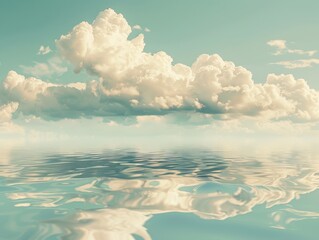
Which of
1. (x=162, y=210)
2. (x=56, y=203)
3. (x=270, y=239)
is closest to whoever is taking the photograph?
(x=270, y=239)

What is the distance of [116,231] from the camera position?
14406 mm

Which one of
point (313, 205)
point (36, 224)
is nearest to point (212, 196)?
point (313, 205)

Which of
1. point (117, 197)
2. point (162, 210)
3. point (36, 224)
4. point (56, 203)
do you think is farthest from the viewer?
point (117, 197)

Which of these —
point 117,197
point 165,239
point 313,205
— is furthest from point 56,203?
point 313,205

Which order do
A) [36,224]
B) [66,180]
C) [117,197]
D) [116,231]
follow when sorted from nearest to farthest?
[116,231], [36,224], [117,197], [66,180]

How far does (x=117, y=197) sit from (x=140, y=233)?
24.7ft

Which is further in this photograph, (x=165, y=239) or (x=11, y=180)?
(x=11, y=180)

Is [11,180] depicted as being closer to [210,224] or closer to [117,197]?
[117,197]

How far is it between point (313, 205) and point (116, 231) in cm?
1169

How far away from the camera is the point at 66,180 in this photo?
29.5m

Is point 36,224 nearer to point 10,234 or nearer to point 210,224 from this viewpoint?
point 10,234

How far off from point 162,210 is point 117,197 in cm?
442

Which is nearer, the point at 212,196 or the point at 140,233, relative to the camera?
the point at 140,233

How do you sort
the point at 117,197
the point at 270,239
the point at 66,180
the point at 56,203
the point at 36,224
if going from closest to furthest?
the point at 270,239
the point at 36,224
the point at 56,203
the point at 117,197
the point at 66,180
